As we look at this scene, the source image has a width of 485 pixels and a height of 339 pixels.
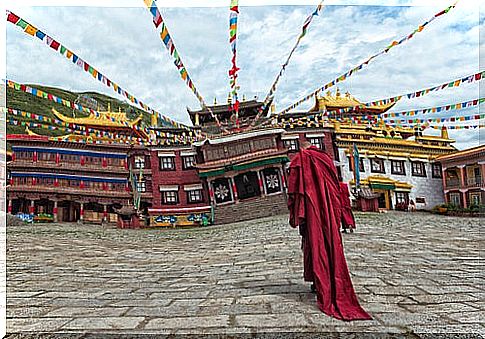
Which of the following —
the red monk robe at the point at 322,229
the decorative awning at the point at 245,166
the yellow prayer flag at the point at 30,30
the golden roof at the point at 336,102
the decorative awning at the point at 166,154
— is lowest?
the red monk robe at the point at 322,229

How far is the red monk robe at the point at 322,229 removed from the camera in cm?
327

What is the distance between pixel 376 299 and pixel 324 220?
0.95m

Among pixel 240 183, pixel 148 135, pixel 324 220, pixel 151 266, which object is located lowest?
pixel 151 266

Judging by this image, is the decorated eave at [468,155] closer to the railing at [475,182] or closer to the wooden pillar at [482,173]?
the wooden pillar at [482,173]

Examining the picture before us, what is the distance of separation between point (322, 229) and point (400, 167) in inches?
700

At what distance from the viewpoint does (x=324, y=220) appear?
3592 millimetres

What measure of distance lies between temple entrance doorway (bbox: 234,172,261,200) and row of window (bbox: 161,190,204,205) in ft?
6.84

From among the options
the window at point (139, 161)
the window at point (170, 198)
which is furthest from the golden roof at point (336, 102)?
the window at point (139, 161)

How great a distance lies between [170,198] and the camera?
20500 mm

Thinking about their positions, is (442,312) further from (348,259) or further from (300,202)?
(348,259)

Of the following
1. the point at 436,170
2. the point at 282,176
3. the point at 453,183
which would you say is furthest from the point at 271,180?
the point at 453,183

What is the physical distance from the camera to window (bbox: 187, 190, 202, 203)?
20484mm

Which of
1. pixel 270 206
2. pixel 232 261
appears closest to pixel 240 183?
pixel 270 206

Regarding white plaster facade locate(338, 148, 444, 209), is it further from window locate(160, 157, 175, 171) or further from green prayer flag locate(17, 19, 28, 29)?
green prayer flag locate(17, 19, 28, 29)
